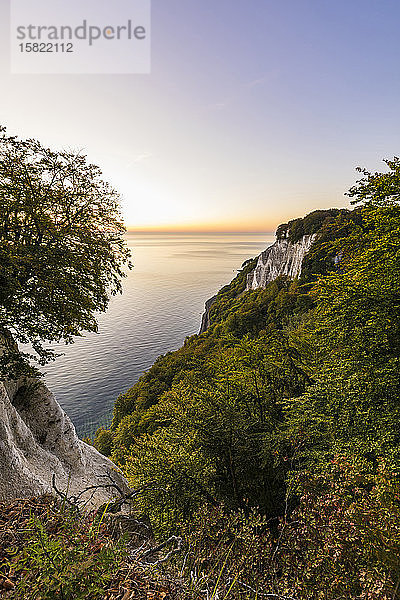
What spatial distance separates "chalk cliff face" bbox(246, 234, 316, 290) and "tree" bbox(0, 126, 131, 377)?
1542 inches

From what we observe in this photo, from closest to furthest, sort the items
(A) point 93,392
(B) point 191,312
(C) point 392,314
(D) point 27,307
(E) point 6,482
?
(E) point 6,482 → (C) point 392,314 → (D) point 27,307 → (A) point 93,392 → (B) point 191,312

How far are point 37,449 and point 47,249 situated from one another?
7.28 meters

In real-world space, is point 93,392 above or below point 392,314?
below

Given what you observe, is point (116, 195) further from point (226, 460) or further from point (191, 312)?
point (191, 312)

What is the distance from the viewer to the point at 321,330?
9.96 meters

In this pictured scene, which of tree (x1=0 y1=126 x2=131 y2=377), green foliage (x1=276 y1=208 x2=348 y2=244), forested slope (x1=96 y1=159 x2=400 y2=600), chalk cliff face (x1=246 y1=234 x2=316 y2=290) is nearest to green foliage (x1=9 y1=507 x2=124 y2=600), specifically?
forested slope (x1=96 y1=159 x2=400 y2=600)

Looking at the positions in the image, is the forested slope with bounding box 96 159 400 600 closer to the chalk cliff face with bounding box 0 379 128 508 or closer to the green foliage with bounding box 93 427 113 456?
the chalk cliff face with bounding box 0 379 128 508

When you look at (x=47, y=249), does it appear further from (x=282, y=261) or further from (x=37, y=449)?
(x=282, y=261)

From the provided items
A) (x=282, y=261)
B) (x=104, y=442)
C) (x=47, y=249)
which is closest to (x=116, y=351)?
(x=104, y=442)

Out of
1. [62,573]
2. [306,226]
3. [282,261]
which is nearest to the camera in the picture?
[62,573]

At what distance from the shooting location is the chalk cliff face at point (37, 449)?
8352mm

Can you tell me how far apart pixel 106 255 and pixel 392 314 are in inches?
383

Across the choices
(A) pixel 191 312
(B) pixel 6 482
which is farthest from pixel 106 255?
(A) pixel 191 312

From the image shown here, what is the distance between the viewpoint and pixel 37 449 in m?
10.7
